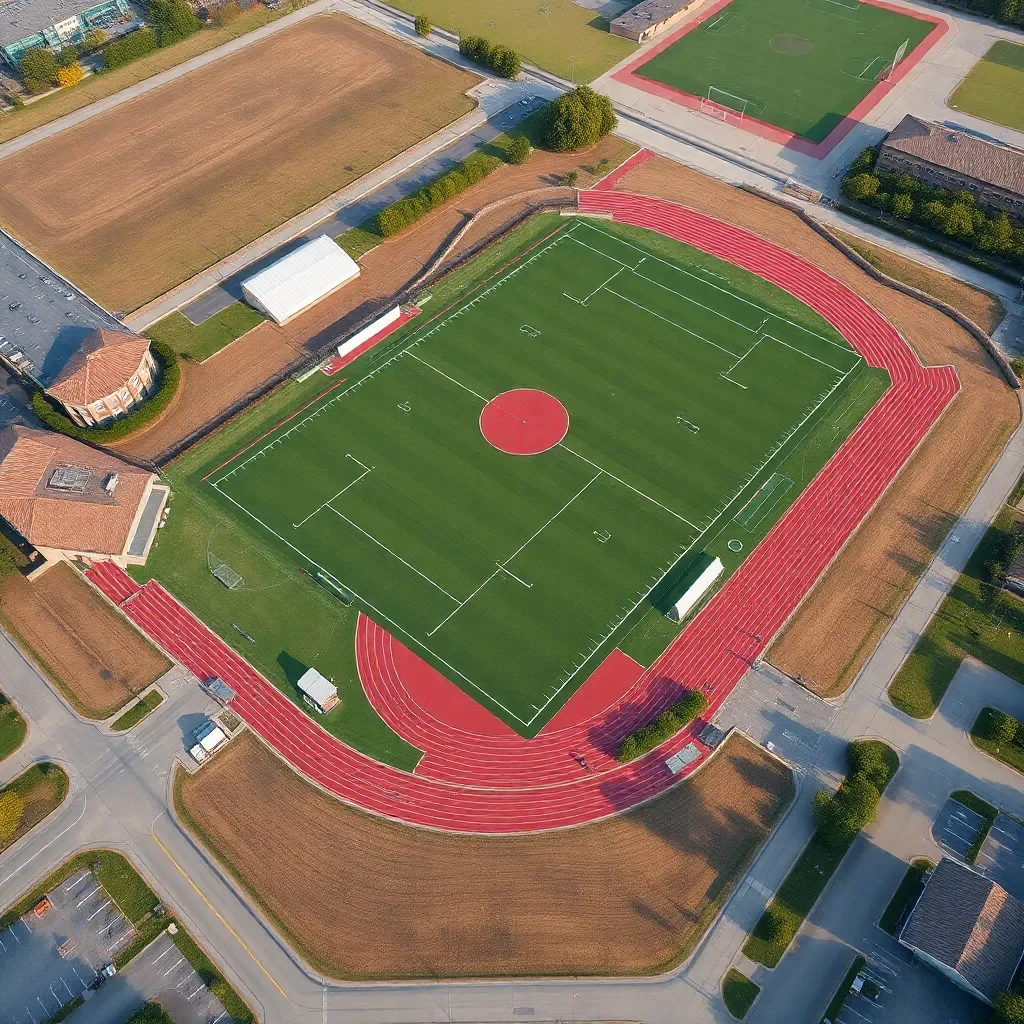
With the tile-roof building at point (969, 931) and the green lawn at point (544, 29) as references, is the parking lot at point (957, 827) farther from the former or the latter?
the green lawn at point (544, 29)

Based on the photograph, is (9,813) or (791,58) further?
(791,58)

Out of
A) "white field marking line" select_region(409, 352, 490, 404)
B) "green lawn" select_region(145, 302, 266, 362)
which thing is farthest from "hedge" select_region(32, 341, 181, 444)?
"white field marking line" select_region(409, 352, 490, 404)

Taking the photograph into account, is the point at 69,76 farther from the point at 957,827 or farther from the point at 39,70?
the point at 957,827

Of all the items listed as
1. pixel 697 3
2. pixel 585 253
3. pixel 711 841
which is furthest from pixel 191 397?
pixel 697 3

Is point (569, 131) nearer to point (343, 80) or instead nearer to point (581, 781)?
point (343, 80)

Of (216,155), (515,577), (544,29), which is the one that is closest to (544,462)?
(515,577)

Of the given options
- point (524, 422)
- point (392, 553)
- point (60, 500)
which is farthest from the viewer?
point (524, 422)

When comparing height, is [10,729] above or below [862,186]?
below
